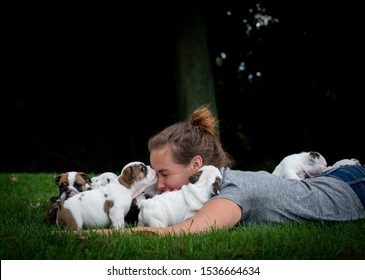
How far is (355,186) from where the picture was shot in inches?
191

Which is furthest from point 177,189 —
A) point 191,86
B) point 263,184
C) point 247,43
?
point 247,43

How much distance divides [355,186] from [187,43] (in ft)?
22.1

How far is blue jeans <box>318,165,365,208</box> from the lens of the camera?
483 cm

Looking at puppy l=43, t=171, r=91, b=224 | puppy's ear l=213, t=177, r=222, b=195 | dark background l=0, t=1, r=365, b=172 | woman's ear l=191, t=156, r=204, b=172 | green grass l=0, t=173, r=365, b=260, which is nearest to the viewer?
green grass l=0, t=173, r=365, b=260

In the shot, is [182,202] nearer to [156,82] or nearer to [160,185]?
[160,185]

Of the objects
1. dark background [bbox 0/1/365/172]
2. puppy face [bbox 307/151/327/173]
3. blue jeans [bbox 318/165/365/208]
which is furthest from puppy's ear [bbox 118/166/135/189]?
dark background [bbox 0/1/365/172]

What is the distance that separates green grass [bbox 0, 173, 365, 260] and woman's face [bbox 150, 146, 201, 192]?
0.80m

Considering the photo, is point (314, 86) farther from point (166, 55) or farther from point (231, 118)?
point (166, 55)

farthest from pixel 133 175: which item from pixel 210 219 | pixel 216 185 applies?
pixel 210 219

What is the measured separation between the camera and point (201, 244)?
368cm

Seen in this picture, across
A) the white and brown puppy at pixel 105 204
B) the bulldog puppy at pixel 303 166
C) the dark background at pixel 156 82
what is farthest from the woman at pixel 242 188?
the dark background at pixel 156 82

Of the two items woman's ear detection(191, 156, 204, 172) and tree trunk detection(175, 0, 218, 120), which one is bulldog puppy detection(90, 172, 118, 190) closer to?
woman's ear detection(191, 156, 204, 172)

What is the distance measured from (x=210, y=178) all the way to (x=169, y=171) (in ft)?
1.96

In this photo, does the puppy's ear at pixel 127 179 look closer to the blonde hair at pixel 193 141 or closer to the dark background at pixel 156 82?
the blonde hair at pixel 193 141
